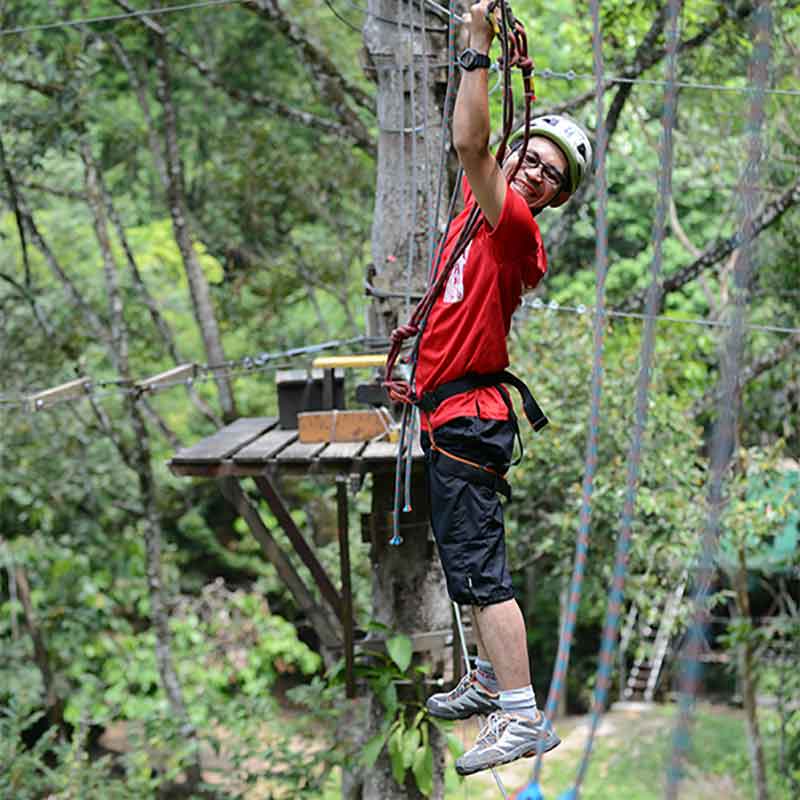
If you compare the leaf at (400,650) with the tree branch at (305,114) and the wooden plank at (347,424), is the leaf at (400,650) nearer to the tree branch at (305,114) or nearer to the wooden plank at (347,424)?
the wooden plank at (347,424)

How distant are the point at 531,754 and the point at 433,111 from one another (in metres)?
2.54

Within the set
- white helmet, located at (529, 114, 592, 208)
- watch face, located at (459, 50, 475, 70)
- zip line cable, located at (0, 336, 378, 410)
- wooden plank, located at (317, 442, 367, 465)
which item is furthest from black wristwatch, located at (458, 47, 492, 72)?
zip line cable, located at (0, 336, 378, 410)

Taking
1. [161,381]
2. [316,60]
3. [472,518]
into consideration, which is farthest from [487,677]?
[316,60]

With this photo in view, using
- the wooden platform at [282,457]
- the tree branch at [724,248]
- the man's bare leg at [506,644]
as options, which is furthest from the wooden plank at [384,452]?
the tree branch at [724,248]

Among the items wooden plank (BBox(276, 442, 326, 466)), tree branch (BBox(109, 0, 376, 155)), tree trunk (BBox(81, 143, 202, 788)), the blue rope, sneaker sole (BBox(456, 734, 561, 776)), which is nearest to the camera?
the blue rope

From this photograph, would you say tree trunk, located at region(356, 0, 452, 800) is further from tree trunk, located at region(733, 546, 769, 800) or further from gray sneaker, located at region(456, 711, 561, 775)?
tree trunk, located at region(733, 546, 769, 800)

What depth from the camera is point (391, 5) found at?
4.31 metres

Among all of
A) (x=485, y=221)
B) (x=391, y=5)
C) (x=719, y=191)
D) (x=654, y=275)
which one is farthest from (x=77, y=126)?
(x=654, y=275)

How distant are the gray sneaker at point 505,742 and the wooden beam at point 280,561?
219 centimetres

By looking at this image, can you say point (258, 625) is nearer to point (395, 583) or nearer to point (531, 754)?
point (395, 583)

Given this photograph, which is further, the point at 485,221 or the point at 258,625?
the point at 258,625

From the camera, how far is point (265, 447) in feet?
14.1

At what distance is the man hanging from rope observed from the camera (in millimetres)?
2541

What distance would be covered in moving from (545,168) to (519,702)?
1.09 m
